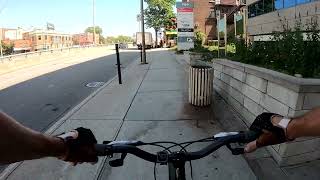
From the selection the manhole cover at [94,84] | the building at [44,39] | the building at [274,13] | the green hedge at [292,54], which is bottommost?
the manhole cover at [94,84]

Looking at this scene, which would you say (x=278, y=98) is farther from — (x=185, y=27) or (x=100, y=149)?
(x=185, y=27)

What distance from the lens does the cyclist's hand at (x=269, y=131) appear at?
1818mm

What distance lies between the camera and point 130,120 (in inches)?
321

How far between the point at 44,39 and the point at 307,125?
114 metres

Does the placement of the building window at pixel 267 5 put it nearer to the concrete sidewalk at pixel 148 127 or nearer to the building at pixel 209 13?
the concrete sidewalk at pixel 148 127

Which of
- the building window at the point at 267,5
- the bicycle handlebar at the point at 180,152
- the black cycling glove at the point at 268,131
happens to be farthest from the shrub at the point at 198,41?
the black cycling glove at the point at 268,131

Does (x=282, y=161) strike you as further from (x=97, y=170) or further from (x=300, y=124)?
(x=300, y=124)

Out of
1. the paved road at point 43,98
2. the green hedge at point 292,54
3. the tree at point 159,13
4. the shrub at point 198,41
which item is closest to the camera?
the green hedge at point 292,54

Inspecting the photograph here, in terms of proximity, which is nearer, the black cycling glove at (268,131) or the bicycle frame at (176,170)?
the black cycling glove at (268,131)

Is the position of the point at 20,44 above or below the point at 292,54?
above

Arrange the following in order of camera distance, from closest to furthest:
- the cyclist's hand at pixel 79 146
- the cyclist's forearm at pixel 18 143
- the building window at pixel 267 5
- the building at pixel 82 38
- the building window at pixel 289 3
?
the cyclist's forearm at pixel 18 143, the cyclist's hand at pixel 79 146, the building window at pixel 289 3, the building window at pixel 267 5, the building at pixel 82 38

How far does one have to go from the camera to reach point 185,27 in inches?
1088

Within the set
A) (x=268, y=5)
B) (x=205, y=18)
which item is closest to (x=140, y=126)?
(x=268, y=5)

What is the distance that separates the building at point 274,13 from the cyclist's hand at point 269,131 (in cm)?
1993
